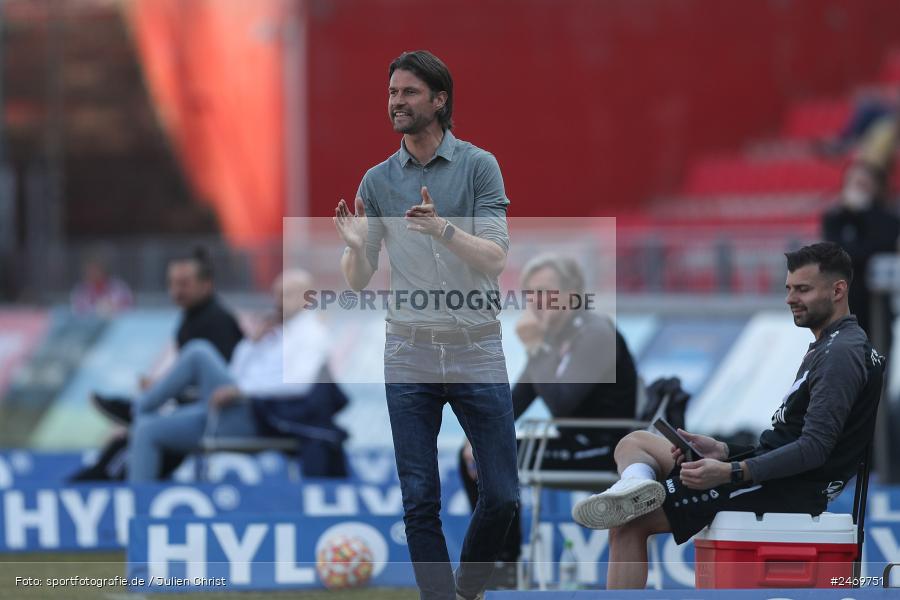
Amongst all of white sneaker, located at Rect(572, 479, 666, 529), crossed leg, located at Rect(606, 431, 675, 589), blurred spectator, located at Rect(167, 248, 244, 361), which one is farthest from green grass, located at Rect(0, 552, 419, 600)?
blurred spectator, located at Rect(167, 248, 244, 361)

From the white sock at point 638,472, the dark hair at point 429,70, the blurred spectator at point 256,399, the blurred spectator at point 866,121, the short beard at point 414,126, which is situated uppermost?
the blurred spectator at point 866,121

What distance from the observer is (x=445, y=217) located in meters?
5.22

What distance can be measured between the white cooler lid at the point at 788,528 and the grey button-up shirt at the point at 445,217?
3.29 feet

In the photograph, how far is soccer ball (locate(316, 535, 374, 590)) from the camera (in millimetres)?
6930

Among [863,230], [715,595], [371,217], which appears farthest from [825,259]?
[863,230]

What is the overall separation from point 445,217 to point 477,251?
0.67 feet

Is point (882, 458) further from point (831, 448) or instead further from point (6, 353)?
point (6, 353)

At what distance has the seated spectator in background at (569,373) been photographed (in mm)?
6703

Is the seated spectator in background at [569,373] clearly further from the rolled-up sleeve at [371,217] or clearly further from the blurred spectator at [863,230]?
the blurred spectator at [863,230]

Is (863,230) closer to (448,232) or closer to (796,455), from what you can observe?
(796,455)

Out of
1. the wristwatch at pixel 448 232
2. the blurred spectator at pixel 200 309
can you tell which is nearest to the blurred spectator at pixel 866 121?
the blurred spectator at pixel 200 309

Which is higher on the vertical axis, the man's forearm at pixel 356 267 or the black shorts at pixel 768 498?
the man's forearm at pixel 356 267

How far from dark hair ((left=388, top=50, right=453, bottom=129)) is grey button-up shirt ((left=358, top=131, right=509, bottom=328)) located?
0.44 feet

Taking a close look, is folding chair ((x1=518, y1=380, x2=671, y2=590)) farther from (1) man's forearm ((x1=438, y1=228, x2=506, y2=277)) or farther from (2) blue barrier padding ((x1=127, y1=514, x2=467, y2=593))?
(1) man's forearm ((x1=438, y1=228, x2=506, y2=277))
